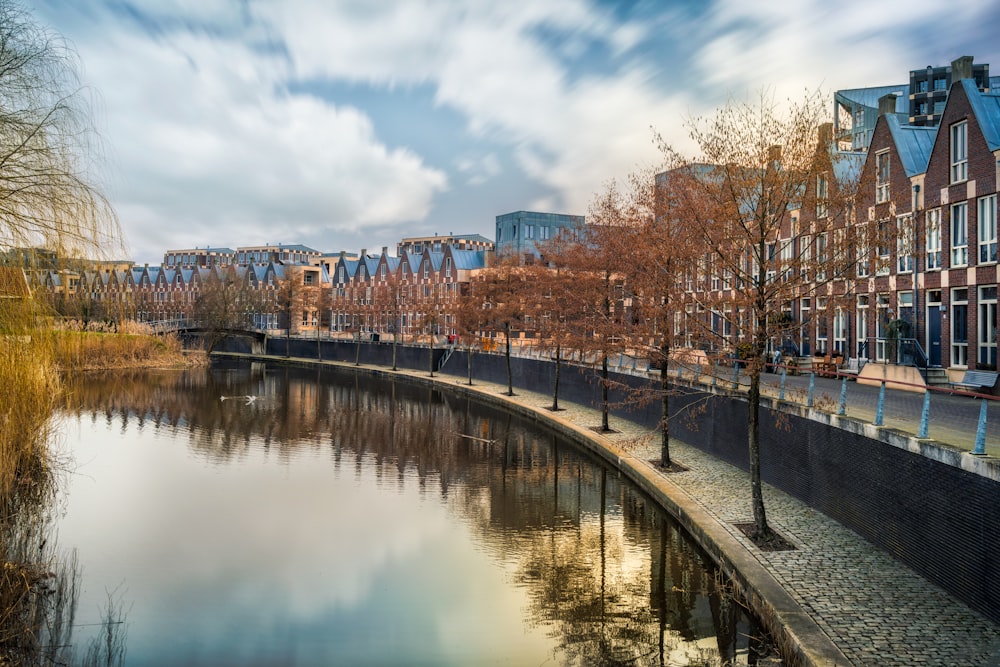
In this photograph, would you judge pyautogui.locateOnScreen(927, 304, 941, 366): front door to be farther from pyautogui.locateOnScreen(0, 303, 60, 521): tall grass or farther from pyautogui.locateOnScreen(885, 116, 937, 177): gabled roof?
pyautogui.locateOnScreen(0, 303, 60, 521): tall grass

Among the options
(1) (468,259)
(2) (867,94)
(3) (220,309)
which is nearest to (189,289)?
(3) (220,309)

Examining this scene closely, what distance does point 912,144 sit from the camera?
1037 inches

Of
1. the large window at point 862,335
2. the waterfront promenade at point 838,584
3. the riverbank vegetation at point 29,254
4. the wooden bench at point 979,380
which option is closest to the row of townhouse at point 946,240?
the large window at point 862,335

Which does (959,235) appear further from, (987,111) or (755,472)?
(755,472)

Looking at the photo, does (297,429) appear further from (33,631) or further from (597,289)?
(33,631)

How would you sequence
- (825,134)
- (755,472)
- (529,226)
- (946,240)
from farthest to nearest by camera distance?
1. (529,226)
2. (946,240)
3. (825,134)
4. (755,472)

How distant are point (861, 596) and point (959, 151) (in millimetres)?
18422

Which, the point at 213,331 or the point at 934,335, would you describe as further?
the point at 213,331

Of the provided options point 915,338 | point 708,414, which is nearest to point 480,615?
point 708,414

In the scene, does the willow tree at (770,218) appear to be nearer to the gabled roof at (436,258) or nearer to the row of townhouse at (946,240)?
the row of townhouse at (946,240)

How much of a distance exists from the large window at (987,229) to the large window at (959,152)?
1.25 metres

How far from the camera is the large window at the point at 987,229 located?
21.1 m

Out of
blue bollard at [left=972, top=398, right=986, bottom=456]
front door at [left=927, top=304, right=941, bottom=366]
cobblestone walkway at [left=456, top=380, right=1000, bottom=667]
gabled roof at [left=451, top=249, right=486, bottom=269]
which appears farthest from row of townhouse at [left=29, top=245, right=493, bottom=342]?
blue bollard at [left=972, top=398, right=986, bottom=456]

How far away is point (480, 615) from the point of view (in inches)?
455
